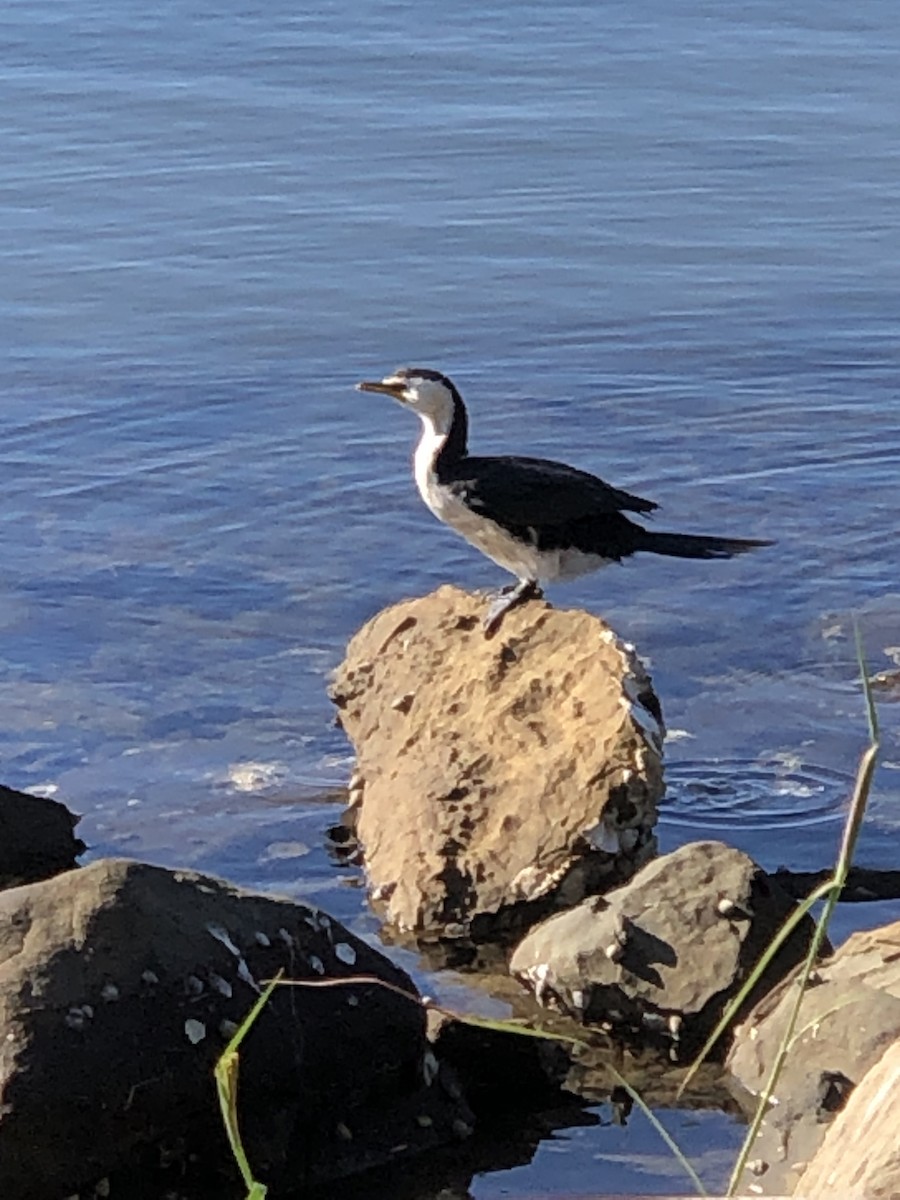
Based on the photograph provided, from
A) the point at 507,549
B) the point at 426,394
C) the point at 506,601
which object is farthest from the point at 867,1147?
the point at 426,394

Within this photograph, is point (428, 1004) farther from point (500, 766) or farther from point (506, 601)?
point (506, 601)

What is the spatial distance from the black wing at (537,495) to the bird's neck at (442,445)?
0.70ft

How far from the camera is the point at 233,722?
8734 millimetres

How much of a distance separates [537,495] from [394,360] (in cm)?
449

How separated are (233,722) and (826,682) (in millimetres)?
2100

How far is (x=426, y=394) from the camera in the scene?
355 inches

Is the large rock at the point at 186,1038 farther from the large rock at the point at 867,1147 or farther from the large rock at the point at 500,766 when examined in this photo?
the large rock at the point at 867,1147

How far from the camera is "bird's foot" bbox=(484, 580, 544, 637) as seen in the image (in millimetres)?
7516

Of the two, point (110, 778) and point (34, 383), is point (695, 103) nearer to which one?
point (34, 383)

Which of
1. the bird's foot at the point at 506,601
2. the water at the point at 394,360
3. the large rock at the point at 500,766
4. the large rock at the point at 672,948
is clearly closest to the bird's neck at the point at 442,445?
the bird's foot at the point at 506,601

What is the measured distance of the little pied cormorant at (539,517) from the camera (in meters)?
8.36

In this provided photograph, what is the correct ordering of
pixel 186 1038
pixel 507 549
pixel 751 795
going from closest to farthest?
pixel 186 1038 < pixel 751 795 < pixel 507 549

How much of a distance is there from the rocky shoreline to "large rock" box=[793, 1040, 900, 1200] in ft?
4.06

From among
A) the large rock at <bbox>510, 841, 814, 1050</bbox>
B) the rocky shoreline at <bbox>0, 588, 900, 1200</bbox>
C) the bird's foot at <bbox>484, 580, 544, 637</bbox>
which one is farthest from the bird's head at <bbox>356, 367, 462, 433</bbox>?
the large rock at <bbox>510, 841, 814, 1050</bbox>
